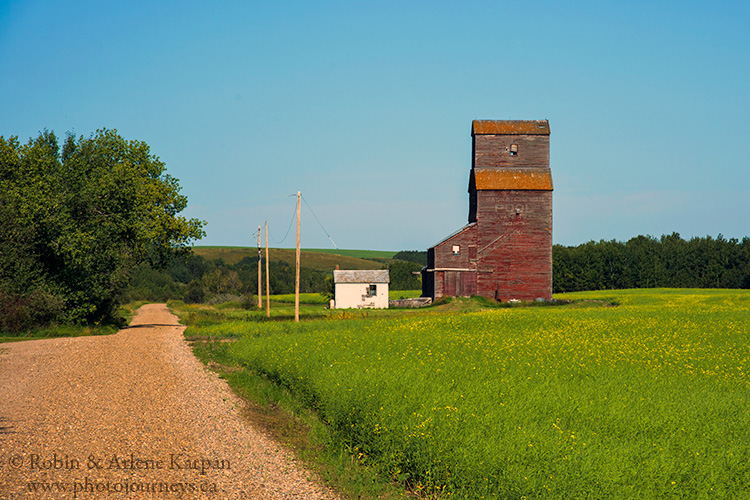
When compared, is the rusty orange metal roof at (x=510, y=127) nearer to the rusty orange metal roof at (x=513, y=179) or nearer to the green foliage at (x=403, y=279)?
the rusty orange metal roof at (x=513, y=179)

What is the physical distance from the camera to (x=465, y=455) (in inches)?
290

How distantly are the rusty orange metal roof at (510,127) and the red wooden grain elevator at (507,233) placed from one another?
0.34 ft

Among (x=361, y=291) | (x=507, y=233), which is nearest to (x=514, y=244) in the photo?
(x=507, y=233)

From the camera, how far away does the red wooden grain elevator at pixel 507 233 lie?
57.7m

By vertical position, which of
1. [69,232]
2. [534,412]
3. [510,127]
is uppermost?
[510,127]

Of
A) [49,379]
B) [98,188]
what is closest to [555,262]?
[98,188]

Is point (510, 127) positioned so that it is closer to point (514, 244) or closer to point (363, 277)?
point (514, 244)

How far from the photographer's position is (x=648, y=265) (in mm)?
103188

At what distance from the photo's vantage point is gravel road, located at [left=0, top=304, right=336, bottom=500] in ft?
26.6

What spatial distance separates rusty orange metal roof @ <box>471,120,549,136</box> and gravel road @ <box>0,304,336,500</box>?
47.4m

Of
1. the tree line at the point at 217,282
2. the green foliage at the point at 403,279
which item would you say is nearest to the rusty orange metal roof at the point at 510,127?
the tree line at the point at 217,282

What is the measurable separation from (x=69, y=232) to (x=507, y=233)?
130ft

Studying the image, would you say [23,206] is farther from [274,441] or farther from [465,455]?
[465,455]

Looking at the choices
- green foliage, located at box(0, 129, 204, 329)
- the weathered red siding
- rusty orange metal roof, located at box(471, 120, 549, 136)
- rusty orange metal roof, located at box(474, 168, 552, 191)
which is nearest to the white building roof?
the weathered red siding
